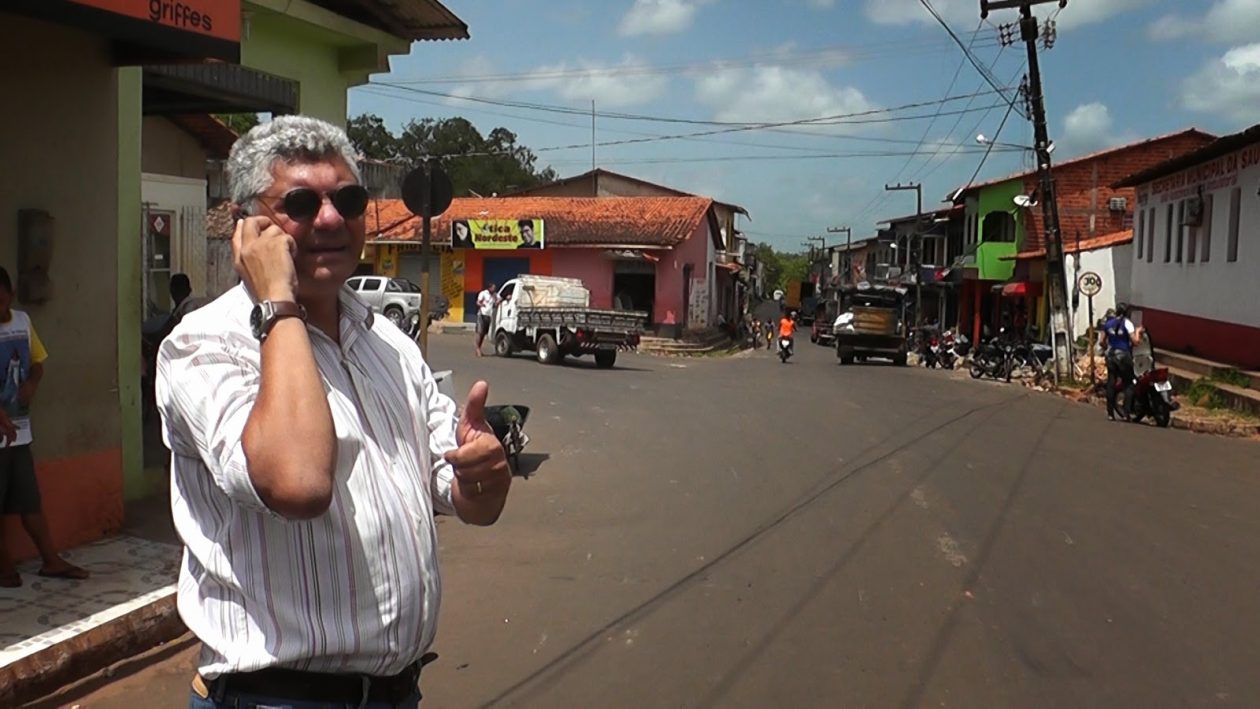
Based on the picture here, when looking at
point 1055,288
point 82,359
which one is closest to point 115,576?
point 82,359

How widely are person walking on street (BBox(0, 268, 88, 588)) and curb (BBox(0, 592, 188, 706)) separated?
2.72 ft

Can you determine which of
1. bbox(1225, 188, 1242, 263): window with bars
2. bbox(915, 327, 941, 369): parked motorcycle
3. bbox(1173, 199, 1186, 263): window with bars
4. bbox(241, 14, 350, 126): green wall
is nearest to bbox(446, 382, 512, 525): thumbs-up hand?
bbox(241, 14, 350, 126): green wall

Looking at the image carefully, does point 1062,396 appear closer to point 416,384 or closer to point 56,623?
point 56,623

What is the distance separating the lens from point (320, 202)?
2166 mm

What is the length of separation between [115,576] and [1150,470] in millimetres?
9620

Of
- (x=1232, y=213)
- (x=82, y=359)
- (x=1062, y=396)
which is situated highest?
(x=1232, y=213)

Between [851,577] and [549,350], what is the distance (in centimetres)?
1778

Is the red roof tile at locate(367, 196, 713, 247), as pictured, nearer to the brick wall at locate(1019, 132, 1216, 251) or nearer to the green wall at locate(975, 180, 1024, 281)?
A: the green wall at locate(975, 180, 1024, 281)

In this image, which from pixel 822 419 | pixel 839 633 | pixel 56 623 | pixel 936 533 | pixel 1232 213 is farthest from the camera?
pixel 1232 213

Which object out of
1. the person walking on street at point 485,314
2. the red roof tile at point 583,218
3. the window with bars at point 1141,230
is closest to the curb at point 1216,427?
the window with bars at point 1141,230

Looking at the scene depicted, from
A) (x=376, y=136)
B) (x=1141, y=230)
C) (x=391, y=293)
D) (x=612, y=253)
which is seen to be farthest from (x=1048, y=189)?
(x=376, y=136)

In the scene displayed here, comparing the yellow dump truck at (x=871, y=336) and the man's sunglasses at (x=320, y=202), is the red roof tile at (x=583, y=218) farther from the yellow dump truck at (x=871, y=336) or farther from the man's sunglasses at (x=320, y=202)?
the man's sunglasses at (x=320, y=202)

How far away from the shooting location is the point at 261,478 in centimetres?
184

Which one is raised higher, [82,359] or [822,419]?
[82,359]
